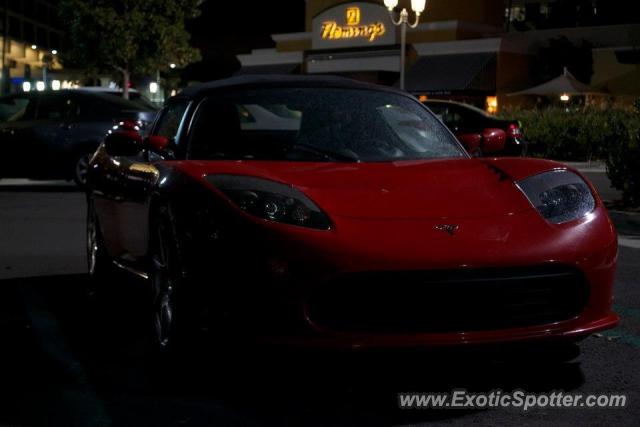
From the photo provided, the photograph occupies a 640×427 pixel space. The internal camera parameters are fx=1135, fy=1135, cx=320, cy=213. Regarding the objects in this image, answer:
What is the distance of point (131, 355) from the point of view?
5.31 metres

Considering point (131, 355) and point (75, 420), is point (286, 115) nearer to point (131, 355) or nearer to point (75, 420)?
point (131, 355)

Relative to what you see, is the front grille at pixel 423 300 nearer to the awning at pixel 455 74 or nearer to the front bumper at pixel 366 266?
the front bumper at pixel 366 266

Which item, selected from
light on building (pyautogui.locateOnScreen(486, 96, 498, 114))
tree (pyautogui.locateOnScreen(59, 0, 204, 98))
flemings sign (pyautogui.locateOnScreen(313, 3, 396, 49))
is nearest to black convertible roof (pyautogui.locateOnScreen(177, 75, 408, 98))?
tree (pyautogui.locateOnScreen(59, 0, 204, 98))

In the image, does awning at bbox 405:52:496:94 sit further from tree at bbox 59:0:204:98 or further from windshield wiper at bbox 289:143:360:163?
windshield wiper at bbox 289:143:360:163

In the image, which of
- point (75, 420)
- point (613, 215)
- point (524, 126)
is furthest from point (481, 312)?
point (524, 126)

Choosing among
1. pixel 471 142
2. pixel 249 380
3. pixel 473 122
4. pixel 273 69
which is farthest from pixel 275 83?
pixel 273 69

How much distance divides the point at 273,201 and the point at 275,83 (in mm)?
1490

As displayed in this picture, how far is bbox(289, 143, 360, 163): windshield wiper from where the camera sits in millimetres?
5367

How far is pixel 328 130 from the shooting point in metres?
5.57

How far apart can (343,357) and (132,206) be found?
6.15 feet

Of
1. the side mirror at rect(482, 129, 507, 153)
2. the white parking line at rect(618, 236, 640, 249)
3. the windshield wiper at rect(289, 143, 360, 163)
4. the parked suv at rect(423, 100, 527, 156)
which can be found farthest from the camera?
the parked suv at rect(423, 100, 527, 156)

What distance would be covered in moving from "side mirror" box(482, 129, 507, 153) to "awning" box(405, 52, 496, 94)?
35850 mm

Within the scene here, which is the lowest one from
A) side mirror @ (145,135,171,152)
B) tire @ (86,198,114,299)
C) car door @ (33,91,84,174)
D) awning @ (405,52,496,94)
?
awning @ (405,52,496,94)

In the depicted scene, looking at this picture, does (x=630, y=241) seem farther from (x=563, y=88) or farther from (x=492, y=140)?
(x=563, y=88)
